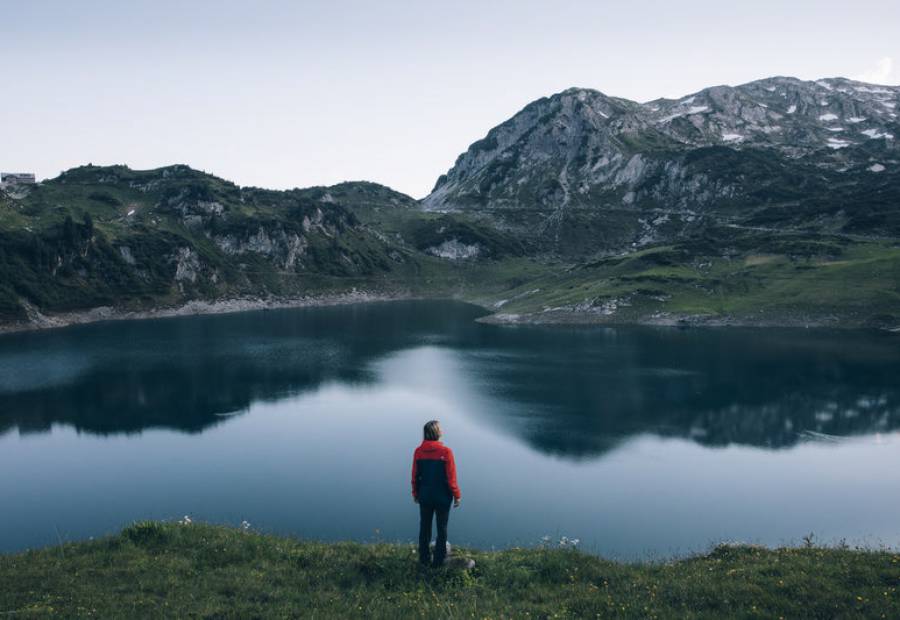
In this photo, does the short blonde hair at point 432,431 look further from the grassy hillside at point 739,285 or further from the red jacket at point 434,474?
the grassy hillside at point 739,285

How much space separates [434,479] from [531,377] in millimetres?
81551

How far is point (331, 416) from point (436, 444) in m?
60.3

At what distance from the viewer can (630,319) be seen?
15175cm

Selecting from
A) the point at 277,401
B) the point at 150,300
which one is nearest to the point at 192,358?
the point at 277,401

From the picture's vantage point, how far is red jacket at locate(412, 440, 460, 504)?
17.3m

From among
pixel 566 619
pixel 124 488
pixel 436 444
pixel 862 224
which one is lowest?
pixel 124 488

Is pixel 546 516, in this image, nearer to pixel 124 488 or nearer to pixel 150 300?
pixel 124 488

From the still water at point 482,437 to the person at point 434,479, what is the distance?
22.0m

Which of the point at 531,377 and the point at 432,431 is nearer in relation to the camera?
the point at 432,431

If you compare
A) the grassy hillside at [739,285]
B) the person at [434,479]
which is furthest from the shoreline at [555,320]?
the person at [434,479]

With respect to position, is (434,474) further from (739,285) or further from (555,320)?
(739,285)

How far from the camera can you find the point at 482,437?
67312 mm

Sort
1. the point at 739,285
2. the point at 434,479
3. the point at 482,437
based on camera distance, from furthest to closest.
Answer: the point at 739,285
the point at 482,437
the point at 434,479

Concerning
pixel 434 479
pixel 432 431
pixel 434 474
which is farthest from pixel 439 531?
pixel 432 431
